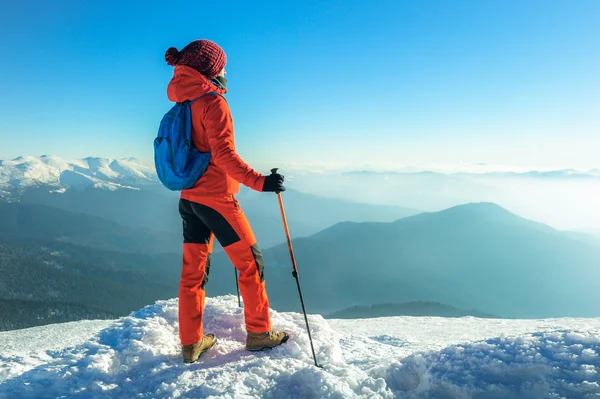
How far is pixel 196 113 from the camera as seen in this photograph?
3600mm

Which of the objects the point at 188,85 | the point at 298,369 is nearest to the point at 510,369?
the point at 298,369

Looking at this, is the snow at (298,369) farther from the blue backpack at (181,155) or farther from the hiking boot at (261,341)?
the blue backpack at (181,155)

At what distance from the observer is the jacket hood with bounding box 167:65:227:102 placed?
3.62 m

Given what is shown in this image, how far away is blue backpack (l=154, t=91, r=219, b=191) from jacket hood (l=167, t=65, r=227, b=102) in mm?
72

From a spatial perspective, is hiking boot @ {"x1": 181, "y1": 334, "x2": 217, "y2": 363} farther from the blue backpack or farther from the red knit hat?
the red knit hat

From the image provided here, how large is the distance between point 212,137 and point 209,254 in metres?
1.51

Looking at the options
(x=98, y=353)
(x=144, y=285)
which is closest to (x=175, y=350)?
(x=98, y=353)

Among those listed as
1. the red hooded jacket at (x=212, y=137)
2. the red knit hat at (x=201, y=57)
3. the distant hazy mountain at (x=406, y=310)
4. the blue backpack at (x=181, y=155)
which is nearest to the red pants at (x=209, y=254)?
the red hooded jacket at (x=212, y=137)

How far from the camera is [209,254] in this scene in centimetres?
420

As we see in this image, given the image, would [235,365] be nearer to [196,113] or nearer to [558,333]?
[196,113]

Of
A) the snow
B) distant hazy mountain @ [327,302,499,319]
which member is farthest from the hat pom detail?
distant hazy mountain @ [327,302,499,319]

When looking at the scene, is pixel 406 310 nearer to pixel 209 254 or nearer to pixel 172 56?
pixel 209 254

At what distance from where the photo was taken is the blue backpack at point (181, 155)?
11.8 ft

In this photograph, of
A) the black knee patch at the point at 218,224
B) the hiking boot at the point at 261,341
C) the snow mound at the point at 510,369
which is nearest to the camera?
the snow mound at the point at 510,369
